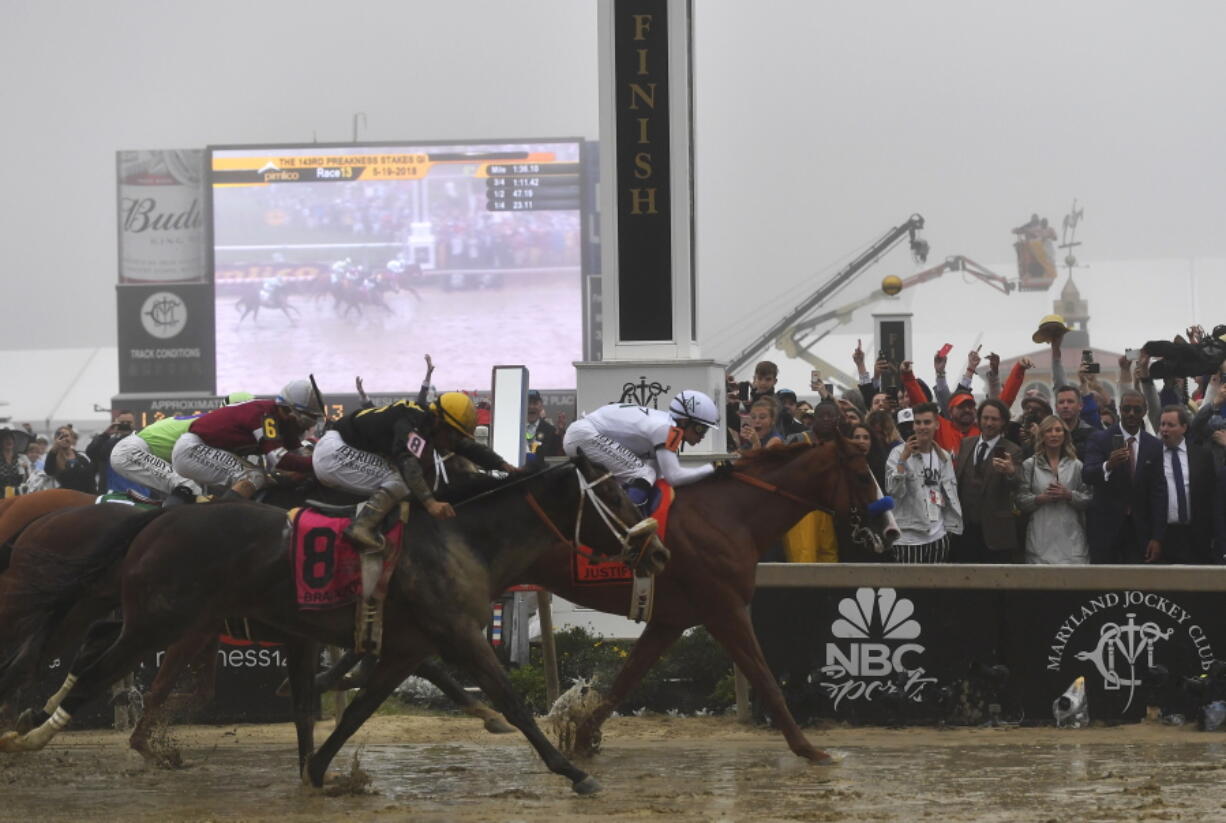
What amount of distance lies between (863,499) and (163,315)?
51.0m

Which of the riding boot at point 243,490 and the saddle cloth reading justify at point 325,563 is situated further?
the riding boot at point 243,490

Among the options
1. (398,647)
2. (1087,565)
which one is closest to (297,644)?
(398,647)

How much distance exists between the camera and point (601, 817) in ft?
24.9

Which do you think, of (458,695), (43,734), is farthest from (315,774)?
(458,695)

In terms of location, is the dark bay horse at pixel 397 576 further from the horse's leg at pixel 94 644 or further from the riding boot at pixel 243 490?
the riding boot at pixel 243 490

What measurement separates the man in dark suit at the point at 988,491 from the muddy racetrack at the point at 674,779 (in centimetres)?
137

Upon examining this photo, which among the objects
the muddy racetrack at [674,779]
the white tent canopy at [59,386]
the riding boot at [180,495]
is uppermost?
the white tent canopy at [59,386]

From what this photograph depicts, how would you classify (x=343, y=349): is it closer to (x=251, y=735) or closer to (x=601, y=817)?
(x=251, y=735)

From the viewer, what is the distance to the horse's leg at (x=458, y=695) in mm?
10031

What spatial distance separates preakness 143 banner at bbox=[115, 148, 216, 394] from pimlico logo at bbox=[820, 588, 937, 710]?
48094 mm

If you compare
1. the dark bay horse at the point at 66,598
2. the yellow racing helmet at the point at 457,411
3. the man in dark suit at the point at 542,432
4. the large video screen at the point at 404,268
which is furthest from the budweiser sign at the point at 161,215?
the yellow racing helmet at the point at 457,411

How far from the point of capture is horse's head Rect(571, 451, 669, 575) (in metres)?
8.61

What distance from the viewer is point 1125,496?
11383 millimetres

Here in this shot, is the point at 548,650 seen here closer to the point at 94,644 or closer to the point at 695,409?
the point at 695,409
